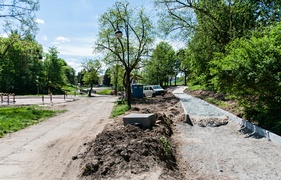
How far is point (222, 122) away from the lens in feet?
37.2

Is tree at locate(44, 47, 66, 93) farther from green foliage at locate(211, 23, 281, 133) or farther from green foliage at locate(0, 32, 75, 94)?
green foliage at locate(211, 23, 281, 133)

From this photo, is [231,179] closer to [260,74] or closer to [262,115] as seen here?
[260,74]

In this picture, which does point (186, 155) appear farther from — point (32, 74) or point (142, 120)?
point (32, 74)

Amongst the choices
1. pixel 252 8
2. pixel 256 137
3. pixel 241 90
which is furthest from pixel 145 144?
pixel 252 8

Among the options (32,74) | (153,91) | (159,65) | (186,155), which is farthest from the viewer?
(32,74)

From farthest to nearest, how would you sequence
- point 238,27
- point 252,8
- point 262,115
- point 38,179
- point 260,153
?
point 238,27 < point 252,8 < point 262,115 < point 260,153 < point 38,179

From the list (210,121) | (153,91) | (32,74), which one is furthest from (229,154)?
(32,74)

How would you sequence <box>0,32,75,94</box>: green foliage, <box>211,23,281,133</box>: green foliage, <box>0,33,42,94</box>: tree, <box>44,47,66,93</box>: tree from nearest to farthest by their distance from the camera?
<box>211,23,281,133</box>: green foliage
<box>0,33,42,94</box>: tree
<box>0,32,75,94</box>: green foliage
<box>44,47,66,93</box>: tree

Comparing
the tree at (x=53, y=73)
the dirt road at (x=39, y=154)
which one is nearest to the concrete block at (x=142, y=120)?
the dirt road at (x=39, y=154)

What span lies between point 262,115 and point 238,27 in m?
12.3

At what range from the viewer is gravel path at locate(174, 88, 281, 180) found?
5.49m

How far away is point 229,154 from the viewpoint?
6.86 m

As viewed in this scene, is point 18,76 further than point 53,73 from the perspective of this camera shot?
No

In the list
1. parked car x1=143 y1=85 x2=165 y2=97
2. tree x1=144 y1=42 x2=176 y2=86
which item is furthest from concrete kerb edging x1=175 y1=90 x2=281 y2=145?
parked car x1=143 y1=85 x2=165 y2=97
